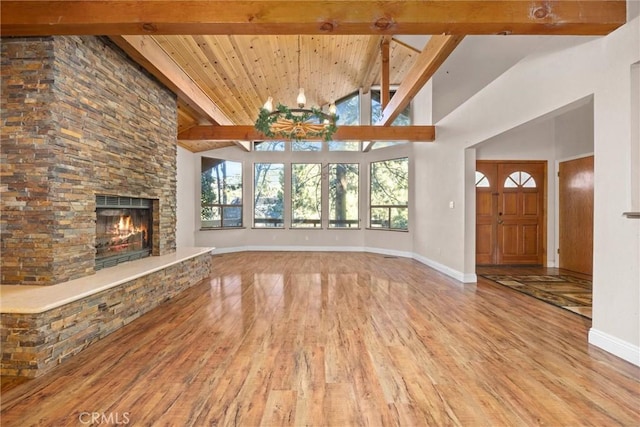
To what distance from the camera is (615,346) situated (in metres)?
2.35

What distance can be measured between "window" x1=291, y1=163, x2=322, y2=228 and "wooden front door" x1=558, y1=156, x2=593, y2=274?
5.41 m

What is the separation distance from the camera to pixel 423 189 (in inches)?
259

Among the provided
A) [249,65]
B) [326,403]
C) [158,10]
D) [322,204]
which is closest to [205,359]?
[326,403]

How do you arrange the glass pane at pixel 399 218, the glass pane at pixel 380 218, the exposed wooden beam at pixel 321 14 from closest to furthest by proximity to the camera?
the exposed wooden beam at pixel 321 14 → the glass pane at pixel 399 218 → the glass pane at pixel 380 218

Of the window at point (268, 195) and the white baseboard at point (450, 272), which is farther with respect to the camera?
the window at point (268, 195)

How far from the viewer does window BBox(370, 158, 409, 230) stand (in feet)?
24.9

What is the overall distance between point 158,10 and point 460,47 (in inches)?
151

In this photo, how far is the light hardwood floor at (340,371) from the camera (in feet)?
5.56

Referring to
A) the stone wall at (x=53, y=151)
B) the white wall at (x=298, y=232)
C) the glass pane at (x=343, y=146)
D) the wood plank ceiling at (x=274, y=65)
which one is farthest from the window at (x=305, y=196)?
the stone wall at (x=53, y=151)

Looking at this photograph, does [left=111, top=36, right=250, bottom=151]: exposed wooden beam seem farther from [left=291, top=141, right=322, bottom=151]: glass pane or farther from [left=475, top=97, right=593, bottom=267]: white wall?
[left=475, top=97, right=593, bottom=267]: white wall

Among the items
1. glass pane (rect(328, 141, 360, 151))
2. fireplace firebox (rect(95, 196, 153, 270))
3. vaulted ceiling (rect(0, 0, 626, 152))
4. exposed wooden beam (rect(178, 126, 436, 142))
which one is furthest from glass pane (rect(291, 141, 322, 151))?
fireplace firebox (rect(95, 196, 153, 270))

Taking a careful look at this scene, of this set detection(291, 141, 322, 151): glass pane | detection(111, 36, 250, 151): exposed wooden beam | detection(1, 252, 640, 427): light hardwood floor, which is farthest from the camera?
detection(291, 141, 322, 151): glass pane

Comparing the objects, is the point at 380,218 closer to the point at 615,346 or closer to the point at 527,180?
the point at 527,180

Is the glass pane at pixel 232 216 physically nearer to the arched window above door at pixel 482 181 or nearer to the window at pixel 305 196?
the window at pixel 305 196
